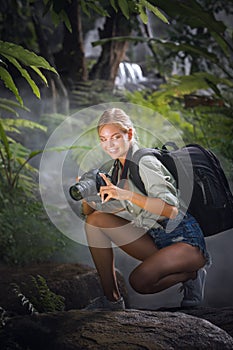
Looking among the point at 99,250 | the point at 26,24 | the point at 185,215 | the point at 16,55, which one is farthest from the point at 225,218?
the point at 26,24

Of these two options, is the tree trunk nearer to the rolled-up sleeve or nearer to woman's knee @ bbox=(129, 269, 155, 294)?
the rolled-up sleeve

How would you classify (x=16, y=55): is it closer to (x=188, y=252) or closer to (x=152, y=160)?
(x=152, y=160)

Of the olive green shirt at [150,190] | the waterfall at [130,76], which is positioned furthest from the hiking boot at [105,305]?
the waterfall at [130,76]

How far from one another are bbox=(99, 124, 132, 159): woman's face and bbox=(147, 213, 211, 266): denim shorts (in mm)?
327

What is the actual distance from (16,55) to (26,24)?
3.02m

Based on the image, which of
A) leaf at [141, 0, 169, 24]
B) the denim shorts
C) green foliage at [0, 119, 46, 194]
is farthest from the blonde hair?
green foliage at [0, 119, 46, 194]

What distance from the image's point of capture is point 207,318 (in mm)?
1752

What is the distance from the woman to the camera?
1780mm

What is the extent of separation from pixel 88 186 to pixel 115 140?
0.73 ft

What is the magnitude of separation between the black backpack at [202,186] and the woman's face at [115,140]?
4.6 inches

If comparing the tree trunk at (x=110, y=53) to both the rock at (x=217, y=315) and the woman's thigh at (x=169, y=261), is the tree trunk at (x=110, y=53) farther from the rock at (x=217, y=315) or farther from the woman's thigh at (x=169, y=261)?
the rock at (x=217, y=315)

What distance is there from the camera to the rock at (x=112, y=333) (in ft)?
4.88

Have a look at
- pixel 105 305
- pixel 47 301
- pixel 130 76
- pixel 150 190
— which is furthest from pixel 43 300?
pixel 130 76

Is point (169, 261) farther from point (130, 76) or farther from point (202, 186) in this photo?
point (130, 76)
